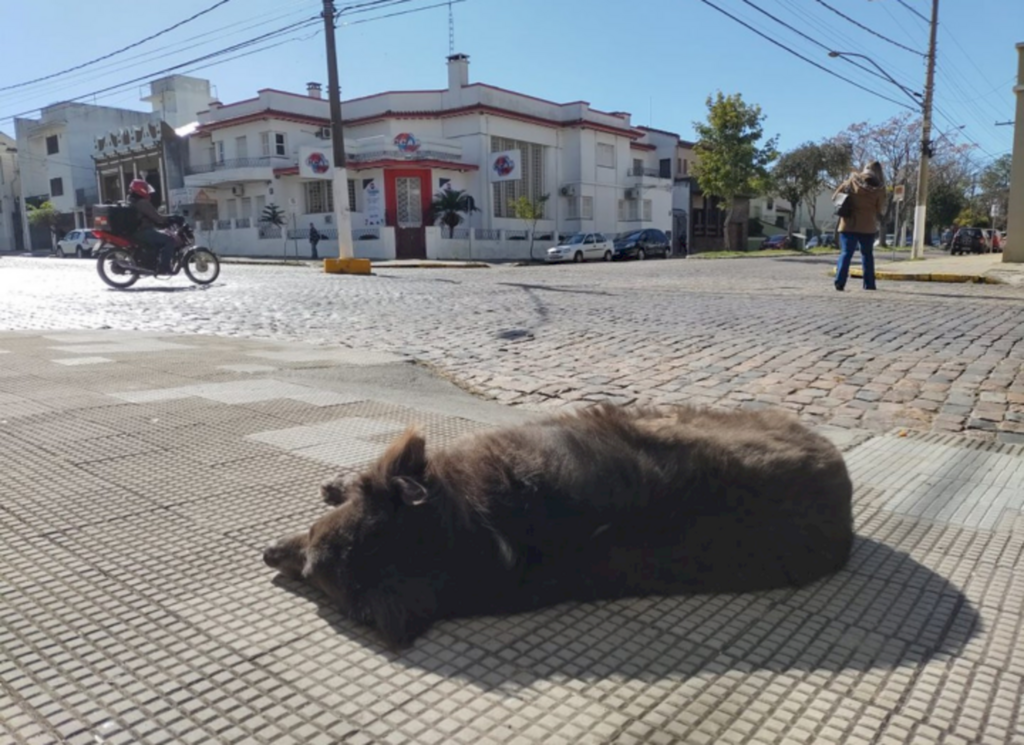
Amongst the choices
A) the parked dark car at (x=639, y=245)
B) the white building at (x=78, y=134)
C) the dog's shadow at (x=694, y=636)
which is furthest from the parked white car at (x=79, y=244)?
the dog's shadow at (x=694, y=636)

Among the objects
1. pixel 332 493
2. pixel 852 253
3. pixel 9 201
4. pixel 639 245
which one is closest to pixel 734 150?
pixel 639 245

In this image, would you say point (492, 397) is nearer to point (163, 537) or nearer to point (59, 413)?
point (59, 413)

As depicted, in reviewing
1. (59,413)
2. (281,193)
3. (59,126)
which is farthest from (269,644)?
(59,126)

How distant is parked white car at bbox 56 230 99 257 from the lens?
4316 cm

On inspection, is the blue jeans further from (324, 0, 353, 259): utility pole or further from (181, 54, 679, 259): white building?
(181, 54, 679, 259): white building

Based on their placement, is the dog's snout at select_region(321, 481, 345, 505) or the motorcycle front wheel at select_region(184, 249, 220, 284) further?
the motorcycle front wheel at select_region(184, 249, 220, 284)

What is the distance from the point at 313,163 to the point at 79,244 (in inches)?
644

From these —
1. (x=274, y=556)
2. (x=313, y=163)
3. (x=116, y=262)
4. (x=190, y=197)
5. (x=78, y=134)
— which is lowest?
(x=274, y=556)

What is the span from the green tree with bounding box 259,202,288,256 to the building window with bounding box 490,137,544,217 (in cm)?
1145

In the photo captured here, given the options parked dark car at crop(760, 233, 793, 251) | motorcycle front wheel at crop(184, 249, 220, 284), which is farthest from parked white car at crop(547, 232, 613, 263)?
motorcycle front wheel at crop(184, 249, 220, 284)

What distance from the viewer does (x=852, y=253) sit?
12453 millimetres

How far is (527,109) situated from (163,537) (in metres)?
44.1

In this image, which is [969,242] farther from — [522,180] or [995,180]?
[995,180]

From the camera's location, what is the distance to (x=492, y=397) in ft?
19.3
